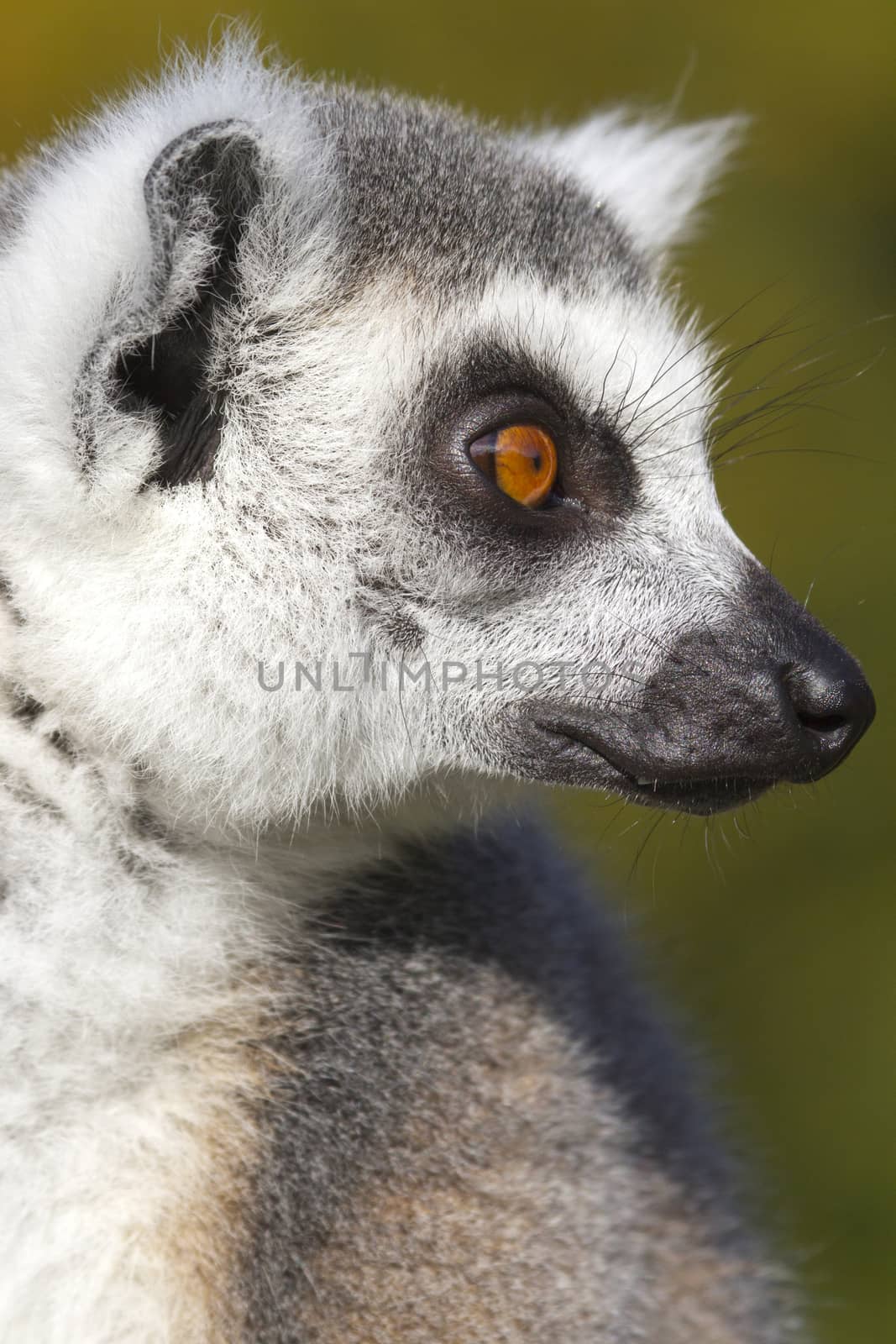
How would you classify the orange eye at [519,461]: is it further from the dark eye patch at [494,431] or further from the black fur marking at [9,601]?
the black fur marking at [9,601]

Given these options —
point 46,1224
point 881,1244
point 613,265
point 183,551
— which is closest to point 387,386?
point 183,551

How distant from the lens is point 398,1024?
4.32ft

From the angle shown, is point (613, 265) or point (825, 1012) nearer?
point (613, 265)

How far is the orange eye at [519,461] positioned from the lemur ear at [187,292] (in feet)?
0.77

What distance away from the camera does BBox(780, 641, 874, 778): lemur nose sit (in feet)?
3.74

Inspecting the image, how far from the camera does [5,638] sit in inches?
43.1

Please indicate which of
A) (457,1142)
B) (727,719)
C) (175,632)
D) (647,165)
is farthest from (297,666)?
(647,165)

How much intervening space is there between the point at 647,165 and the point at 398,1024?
1164 millimetres

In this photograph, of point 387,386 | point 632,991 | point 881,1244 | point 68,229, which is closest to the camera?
point 68,229

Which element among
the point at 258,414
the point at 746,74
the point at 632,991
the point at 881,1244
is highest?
the point at 746,74

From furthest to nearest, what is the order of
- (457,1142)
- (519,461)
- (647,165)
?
(647,165) < (457,1142) < (519,461)

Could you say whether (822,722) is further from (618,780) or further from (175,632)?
(175,632)

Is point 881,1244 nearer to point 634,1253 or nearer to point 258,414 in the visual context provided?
point 634,1253

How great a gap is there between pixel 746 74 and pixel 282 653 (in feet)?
9.98
